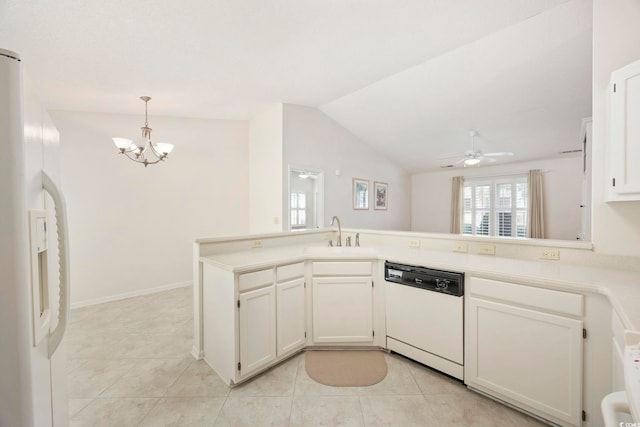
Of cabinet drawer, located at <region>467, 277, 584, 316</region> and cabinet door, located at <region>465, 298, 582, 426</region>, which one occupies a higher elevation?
cabinet drawer, located at <region>467, 277, 584, 316</region>

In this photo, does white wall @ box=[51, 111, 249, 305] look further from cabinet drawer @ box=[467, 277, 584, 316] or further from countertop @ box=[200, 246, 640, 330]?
Result: cabinet drawer @ box=[467, 277, 584, 316]

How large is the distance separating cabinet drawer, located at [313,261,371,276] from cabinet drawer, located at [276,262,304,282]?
14 cm

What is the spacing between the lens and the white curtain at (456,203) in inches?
271

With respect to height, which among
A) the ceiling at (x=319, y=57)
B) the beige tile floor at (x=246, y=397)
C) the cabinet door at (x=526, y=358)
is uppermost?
the ceiling at (x=319, y=57)

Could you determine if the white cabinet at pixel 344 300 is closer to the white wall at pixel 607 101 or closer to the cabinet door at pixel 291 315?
the cabinet door at pixel 291 315

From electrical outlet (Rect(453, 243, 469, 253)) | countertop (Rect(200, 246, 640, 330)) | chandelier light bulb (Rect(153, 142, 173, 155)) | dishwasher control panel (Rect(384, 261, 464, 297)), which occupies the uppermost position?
chandelier light bulb (Rect(153, 142, 173, 155))

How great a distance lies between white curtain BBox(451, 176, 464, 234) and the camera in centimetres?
687

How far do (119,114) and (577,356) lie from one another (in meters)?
5.54

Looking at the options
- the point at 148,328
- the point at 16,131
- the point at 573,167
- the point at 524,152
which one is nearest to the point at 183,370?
the point at 148,328

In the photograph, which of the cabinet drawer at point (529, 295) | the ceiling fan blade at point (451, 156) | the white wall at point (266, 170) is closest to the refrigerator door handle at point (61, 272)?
the cabinet drawer at point (529, 295)

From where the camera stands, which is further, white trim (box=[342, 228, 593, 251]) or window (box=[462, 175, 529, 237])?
window (box=[462, 175, 529, 237])

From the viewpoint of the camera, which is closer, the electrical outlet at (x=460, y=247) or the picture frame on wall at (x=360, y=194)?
the electrical outlet at (x=460, y=247)

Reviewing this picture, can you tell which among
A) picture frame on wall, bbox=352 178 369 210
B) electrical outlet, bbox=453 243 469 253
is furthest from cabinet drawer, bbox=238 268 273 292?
picture frame on wall, bbox=352 178 369 210

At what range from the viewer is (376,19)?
7.25 feet
